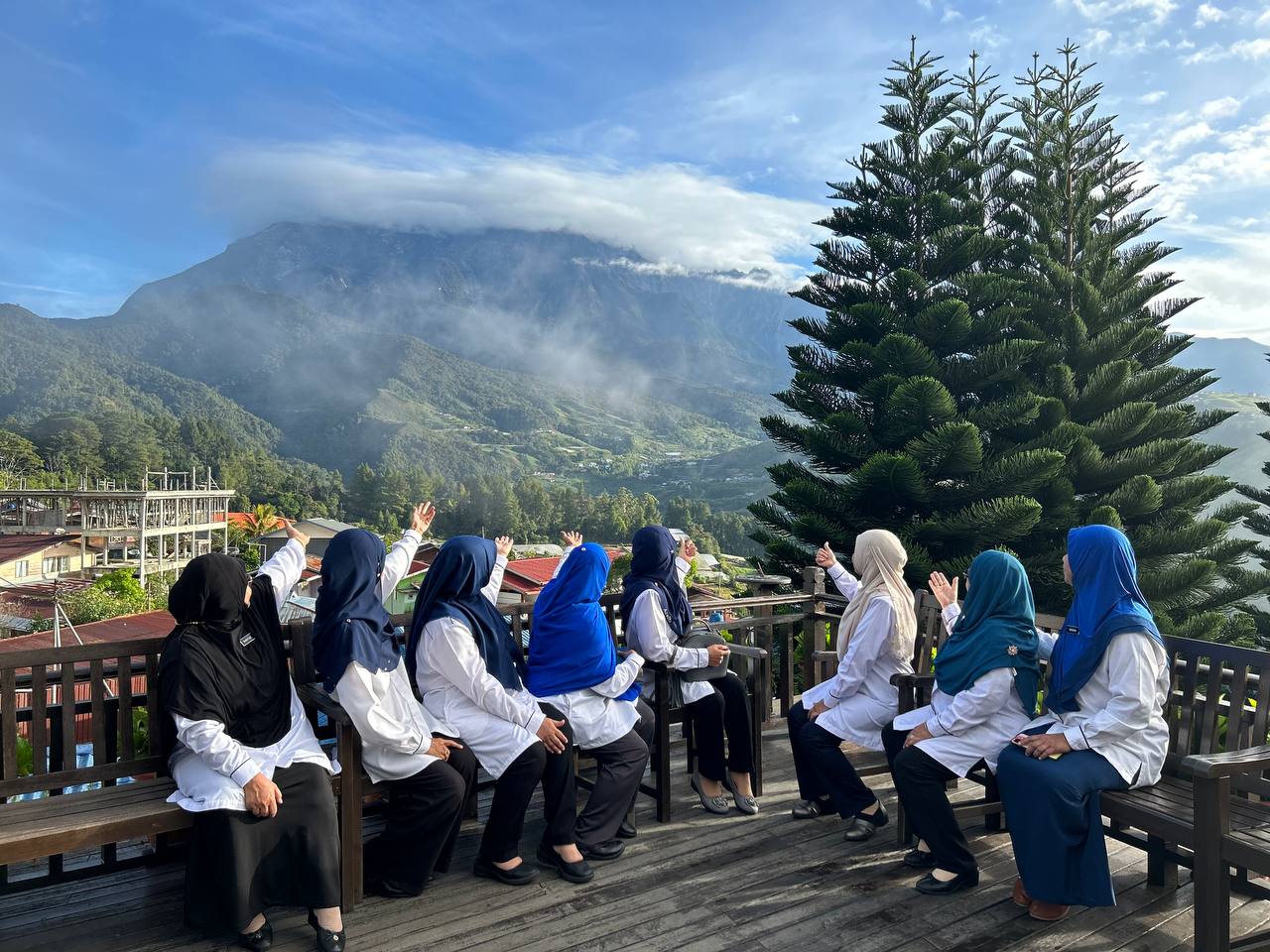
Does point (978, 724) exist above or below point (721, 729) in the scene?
above

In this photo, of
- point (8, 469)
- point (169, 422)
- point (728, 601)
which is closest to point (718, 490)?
point (169, 422)

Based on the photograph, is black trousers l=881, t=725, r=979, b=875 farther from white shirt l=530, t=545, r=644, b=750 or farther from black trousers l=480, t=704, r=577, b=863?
black trousers l=480, t=704, r=577, b=863

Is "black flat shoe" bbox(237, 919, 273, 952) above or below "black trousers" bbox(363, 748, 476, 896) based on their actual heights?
below

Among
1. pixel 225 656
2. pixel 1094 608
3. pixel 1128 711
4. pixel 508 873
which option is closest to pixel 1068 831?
pixel 1128 711

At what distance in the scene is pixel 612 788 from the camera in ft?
9.08

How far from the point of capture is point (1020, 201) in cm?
1192

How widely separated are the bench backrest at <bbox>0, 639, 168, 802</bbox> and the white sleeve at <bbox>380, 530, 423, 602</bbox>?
0.66 m

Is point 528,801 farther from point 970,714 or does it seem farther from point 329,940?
point 970,714

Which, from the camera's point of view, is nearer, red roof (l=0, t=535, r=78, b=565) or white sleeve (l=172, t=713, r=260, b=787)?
white sleeve (l=172, t=713, r=260, b=787)

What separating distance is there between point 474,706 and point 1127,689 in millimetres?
1851

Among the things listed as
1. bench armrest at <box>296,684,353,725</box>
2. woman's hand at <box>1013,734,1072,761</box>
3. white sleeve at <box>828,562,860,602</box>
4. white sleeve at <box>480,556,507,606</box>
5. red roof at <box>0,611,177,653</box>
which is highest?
white sleeve at <box>480,556,507,606</box>

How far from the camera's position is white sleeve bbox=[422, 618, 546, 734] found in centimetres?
259

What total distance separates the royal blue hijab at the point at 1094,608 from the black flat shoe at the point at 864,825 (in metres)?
0.74

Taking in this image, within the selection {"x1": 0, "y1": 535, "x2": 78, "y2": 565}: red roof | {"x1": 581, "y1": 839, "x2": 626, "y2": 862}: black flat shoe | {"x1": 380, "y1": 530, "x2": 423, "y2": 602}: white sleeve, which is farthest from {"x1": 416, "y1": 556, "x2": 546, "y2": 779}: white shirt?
{"x1": 0, "y1": 535, "x2": 78, "y2": 565}: red roof
